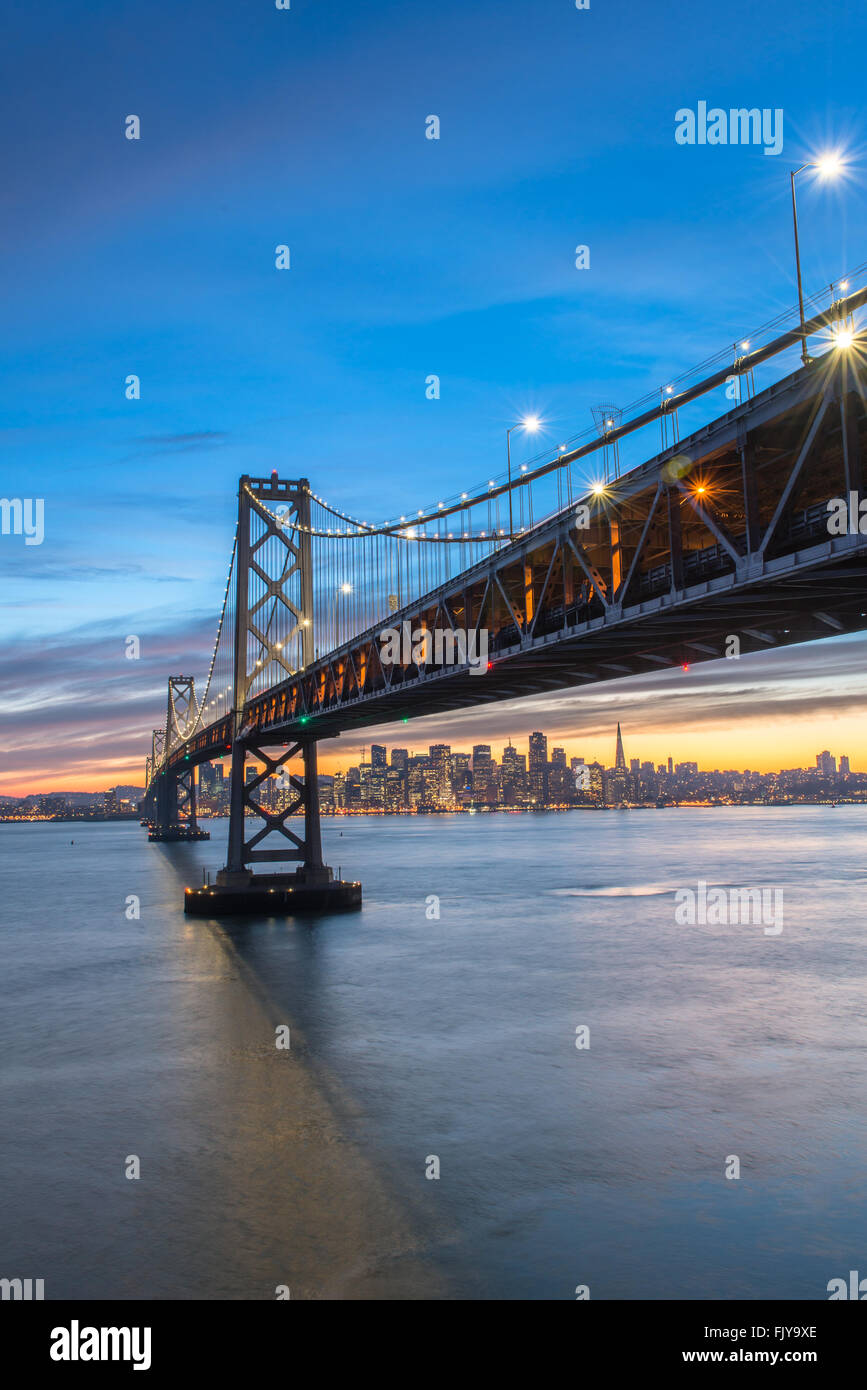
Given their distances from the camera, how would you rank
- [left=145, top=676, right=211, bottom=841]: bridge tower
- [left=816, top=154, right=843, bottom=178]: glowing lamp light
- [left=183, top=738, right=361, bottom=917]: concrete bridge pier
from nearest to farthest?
[left=816, top=154, right=843, bottom=178]: glowing lamp light, [left=183, top=738, right=361, bottom=917]: concrete bridge pier, [left=145, top=676, right=211, bottom=841]: bridge tower

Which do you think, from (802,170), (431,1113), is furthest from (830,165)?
(431,1113)

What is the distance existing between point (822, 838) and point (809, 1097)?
140 metres

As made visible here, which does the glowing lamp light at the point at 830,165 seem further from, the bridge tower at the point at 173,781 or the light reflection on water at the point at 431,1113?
the bridge tower at the point at 173,781

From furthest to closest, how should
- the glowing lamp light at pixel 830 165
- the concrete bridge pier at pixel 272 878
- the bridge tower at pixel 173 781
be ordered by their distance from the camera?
the bridge tower at pixel 173 781, the concrete bridge pier at pixel 272 878, the glowing lamp light at pixel 830 165

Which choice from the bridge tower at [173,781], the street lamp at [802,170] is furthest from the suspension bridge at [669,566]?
the bridge tower at [173,781]

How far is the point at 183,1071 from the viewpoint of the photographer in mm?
23375

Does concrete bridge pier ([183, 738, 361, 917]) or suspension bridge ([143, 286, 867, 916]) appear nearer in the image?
suspension bridge ([143, 286, 867, 916])

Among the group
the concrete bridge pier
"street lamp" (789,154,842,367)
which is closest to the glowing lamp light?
"street lamp" (789,154,842,367)

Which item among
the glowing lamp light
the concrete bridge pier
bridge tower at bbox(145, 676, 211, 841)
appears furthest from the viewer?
bridge tower at bbox(145, 676, 211, 841)

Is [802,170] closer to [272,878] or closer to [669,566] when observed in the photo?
[669,566]

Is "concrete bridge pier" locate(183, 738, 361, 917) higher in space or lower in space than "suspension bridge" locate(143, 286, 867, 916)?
lower

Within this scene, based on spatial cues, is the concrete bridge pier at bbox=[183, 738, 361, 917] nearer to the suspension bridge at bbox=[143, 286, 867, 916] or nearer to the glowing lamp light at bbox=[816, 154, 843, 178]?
the suspension bridge at bbox=[143, 286, 867, 916]

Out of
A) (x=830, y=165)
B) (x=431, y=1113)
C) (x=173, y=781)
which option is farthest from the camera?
(x=173, y=781)
